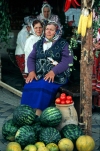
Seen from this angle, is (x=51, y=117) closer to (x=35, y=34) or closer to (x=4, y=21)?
(x=35, y=34)

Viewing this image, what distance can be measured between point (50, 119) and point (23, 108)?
0.42 metres

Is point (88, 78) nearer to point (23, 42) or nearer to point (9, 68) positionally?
point (23, 42)

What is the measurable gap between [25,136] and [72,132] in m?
0.60

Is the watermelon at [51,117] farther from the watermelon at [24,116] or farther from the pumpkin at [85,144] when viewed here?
the pumpkin at [85,144]

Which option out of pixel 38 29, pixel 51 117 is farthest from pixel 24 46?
pixel 51 117

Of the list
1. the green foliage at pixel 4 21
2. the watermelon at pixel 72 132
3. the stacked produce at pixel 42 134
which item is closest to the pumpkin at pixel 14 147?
the stacked produce at pixel 42 134

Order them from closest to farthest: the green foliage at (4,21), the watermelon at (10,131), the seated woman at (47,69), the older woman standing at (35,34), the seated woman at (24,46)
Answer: the watermelon at (10,131) < the seated woman at (47,69) < the older woman standing at (35,34) < the seated woman at (24,46) < the green foliage at (4,21)

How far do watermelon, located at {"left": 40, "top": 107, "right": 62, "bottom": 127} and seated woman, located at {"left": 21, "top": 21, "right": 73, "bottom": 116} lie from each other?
0.58 meters

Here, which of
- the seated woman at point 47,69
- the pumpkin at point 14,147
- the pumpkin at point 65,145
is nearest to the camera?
the pumpkin at point 14,147

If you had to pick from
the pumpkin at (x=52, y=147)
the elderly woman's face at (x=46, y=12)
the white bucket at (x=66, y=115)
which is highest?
the elderly woman's face at (x=46, y=12)

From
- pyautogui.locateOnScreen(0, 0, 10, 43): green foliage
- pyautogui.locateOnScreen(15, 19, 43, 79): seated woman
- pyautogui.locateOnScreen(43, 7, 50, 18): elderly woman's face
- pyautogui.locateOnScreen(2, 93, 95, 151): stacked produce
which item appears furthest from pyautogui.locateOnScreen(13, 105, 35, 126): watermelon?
pyautogui.locateOnScreen(43, 7, 50, 18): elderly woman's face

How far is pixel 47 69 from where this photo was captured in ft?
19.4

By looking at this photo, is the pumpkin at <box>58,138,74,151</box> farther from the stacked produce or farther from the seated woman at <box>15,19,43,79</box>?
the seated woman at <box>15,19,43,79</box>

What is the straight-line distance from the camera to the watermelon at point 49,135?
491cm
